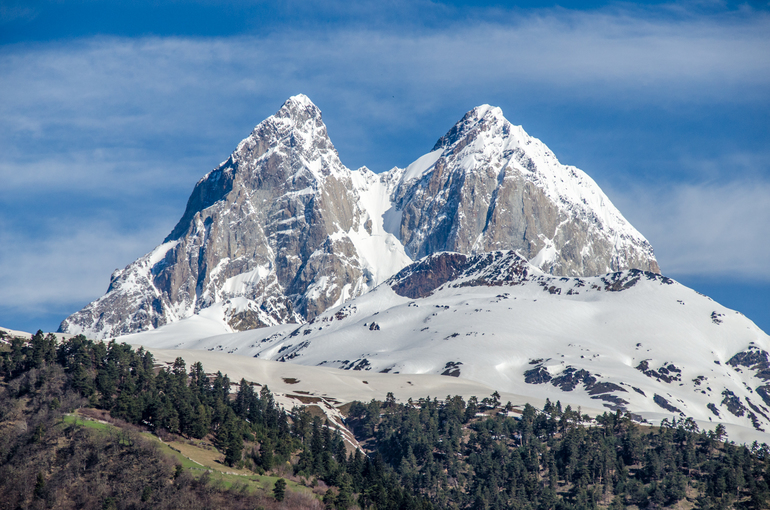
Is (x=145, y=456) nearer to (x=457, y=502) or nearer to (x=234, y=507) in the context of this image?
(x=234, y=507)

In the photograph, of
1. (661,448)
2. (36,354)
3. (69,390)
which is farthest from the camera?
(661,448)

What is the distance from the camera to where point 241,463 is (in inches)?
4953

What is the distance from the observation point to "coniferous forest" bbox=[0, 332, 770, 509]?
10400cm

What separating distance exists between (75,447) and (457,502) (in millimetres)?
90254

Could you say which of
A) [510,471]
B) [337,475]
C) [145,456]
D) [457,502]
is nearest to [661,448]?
[510,471]

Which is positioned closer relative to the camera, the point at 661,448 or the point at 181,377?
the point at 181,377

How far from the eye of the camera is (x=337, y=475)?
451ft

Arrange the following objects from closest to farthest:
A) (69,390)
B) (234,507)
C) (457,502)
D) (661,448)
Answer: (234,507) < (69,390) < (457,502) < (661,448)

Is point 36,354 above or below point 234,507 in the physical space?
above

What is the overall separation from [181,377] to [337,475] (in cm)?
5848

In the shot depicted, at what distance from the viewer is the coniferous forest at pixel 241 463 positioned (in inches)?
4094

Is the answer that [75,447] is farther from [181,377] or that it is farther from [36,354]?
[181,377]

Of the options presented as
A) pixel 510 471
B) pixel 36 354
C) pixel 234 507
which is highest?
pixel 36 354

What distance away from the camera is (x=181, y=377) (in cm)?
18038
